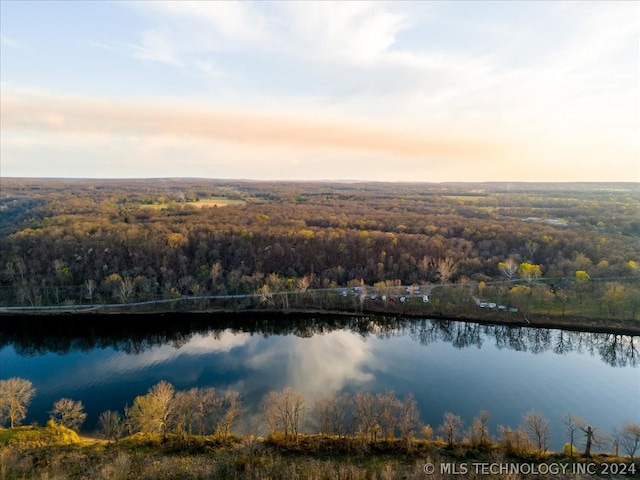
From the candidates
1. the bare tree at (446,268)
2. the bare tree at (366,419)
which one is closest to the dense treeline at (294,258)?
the bare tree at (446,268)

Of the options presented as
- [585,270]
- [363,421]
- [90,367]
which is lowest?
[90,367]

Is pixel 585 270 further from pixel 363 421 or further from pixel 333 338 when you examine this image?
pixel 363 421

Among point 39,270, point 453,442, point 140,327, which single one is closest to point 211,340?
point 140,327

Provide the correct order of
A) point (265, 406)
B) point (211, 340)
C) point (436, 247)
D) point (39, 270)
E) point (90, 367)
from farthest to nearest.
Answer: point (436, 247) → point (39, 270) → point (211, 340) → point (90, 367) → point (265, 406)

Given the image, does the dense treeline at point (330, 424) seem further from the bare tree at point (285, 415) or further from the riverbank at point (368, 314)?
the riverbank at point (368, 314)

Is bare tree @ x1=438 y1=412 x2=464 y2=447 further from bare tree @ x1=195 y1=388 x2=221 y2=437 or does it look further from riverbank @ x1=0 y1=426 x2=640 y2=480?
bare tree @ x1=195 y1=388 x2=221 y2=437

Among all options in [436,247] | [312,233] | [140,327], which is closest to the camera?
[140,327]

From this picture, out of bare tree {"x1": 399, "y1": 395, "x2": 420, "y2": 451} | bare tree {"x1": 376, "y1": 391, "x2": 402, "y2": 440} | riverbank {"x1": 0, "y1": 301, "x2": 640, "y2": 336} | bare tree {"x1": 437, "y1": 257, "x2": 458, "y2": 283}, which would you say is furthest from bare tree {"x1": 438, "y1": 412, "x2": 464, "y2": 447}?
bare tree {"x1": 437, "y1": 257, "x2": 458, "y2": 283}

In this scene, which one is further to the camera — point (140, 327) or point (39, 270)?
point (39, 270)
